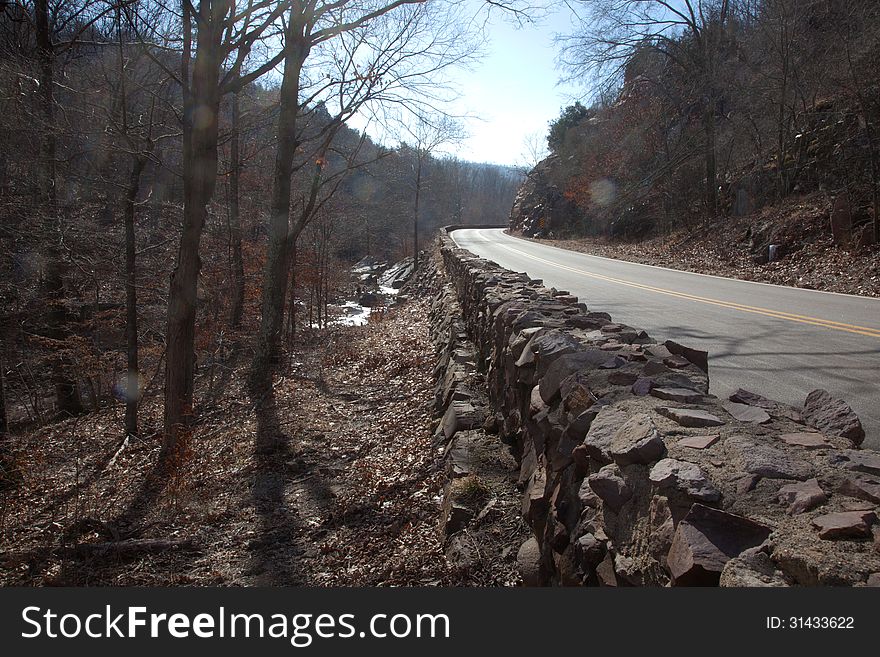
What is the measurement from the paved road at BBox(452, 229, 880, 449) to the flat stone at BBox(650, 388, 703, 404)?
176 cm

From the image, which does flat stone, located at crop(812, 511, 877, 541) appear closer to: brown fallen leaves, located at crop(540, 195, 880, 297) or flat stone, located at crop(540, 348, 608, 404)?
flat stone, located at crop(540, 348, 608, 404)

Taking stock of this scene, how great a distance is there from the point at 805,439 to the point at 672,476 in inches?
34.1

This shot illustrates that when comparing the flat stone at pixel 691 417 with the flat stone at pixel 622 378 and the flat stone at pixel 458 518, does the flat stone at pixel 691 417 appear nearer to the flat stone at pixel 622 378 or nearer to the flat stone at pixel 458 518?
the flat stone at pixel 622 378

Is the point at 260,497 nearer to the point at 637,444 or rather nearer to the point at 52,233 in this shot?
the point at 637,444

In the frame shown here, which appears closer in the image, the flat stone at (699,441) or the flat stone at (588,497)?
the flat stone at (699,441)

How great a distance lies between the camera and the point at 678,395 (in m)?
3.28

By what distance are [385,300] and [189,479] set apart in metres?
Answer: 24.0

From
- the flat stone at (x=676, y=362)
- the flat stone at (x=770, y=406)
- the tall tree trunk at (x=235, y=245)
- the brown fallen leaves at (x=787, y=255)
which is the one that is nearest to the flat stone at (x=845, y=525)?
the flat stone at (x=770, y=406)

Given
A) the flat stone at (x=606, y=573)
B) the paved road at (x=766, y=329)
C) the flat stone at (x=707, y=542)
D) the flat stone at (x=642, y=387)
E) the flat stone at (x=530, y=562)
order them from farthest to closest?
the paved road at (x=766, y=329), the flat stone at (x=530, y=562), the flat stone at (x=642, y=387), the flat stone at (x=606, y=573), the flat stone at (x=707, y=542)

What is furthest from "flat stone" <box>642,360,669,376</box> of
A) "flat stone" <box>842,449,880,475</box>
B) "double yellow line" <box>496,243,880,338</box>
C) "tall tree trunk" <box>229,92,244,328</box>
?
"tall tree trunk" <box>229,92,244,328</box>

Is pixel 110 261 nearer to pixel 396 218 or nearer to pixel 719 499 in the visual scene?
pixel 719 499

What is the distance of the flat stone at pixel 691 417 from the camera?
114 inches

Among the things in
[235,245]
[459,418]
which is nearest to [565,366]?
[459,418]

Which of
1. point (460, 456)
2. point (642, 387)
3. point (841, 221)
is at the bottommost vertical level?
point (460, 456)
